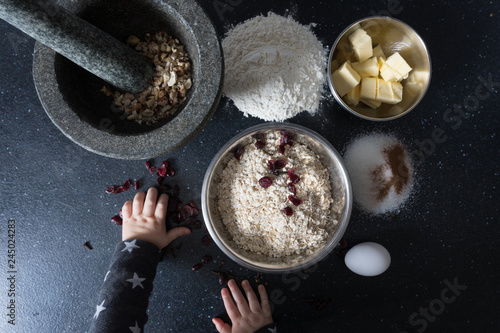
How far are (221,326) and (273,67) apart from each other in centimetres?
93

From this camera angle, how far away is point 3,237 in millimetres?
1364

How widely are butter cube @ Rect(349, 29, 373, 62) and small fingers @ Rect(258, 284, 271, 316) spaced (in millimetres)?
883

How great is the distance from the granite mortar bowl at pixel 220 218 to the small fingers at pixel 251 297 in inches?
7.0

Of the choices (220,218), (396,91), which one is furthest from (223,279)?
(396,91)

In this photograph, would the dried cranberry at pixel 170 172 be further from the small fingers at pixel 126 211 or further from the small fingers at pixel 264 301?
the small fingers at pixel 264 301

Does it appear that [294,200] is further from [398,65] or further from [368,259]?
[398,65]

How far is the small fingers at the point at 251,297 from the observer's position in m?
1.33

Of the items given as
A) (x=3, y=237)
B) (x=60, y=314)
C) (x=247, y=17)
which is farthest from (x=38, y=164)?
(x=247, y=17)

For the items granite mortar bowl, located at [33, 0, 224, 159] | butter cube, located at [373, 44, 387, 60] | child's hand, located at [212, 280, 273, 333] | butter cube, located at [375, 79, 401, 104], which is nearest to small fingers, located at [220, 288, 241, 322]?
child's hand, located at [212, 280, 273, 333]

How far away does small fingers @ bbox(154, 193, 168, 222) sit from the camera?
4.32 ft

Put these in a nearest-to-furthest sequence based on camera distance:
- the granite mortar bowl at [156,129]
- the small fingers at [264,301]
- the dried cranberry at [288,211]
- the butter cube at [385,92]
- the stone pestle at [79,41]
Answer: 1. the stone pestle at [79,41]
2. the granite mortar bowl at [156,129]
3. the dried cranberry at [288,211]
4. the butter cube at [385,92]
5. the small fingers at [264,301]

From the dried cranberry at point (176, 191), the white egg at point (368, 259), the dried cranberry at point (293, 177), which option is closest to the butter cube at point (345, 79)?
the dried cranberry at point (293, 177)

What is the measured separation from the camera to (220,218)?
4.09 ft

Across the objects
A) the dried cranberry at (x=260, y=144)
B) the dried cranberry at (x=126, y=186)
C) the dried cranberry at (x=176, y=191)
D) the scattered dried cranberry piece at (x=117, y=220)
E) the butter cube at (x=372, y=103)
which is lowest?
the scattered dried cranberry piece at (x=117, y=220)
